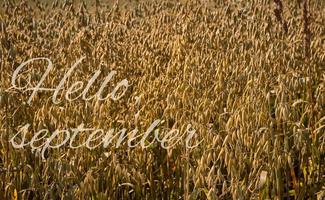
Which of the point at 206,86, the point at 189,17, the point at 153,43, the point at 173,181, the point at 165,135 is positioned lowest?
the point at 173,181

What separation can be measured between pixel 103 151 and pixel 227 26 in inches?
98.1

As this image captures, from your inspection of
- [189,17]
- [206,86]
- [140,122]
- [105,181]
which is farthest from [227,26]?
[105,181]

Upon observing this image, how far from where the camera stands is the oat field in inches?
94.3

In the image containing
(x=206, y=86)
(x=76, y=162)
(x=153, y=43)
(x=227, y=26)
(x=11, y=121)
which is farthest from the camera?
(x=227, y=26)

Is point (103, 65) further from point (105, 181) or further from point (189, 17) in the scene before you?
point (189, 17)

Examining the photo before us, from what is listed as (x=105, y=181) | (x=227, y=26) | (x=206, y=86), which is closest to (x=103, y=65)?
(x=206, y=86)

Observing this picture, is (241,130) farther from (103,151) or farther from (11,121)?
(11,121)

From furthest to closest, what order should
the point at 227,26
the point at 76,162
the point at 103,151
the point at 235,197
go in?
the point at 227,26
the point at 103,151
the point at 76,162
the point at 235,197

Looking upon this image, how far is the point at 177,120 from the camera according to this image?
A: 2.77 metres

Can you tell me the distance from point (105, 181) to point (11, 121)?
33.8 inches

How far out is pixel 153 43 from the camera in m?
4.32

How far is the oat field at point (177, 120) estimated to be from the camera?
2396mm

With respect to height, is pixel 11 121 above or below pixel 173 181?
above

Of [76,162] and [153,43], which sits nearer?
[76,162]
